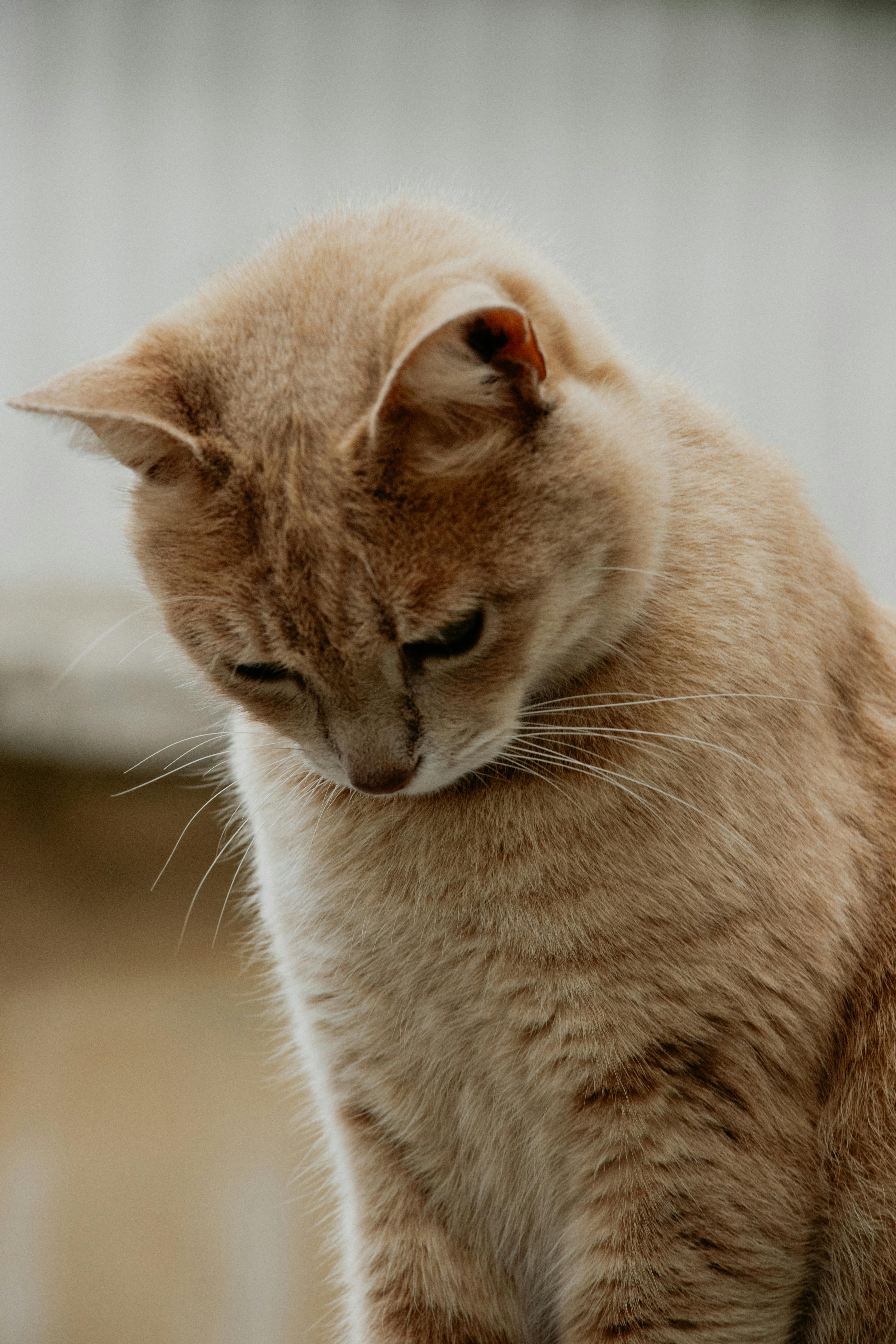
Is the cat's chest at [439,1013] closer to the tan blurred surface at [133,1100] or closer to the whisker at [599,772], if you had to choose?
the whisker at [599,772]

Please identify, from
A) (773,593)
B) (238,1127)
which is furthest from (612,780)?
(238,1127)

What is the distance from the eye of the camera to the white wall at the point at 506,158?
268 cm

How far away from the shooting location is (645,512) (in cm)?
119

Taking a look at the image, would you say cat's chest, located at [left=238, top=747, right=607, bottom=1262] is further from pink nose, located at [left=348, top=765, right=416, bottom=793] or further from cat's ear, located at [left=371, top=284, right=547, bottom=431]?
cat's ear, located at [left=371, top=284, right=547, bottom=431]

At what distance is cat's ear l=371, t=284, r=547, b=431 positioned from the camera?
0.97 meters

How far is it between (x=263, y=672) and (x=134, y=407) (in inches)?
9.8

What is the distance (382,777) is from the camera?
44.6 inches

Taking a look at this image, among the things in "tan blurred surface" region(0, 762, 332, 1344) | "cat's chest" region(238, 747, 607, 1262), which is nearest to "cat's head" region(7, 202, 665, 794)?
"cat's chest" region(238, 747, 607, 1262)

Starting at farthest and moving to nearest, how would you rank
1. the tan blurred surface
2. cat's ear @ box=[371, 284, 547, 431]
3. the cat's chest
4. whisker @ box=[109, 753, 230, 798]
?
the tan blurred surface < whisker @ box=[109, 753, 230, 798] < the cat's chest < cat's ear @ box=[371, 284, 547, 431]

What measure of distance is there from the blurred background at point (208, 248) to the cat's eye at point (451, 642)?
61.0 inches

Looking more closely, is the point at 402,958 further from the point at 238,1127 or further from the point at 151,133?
the point at 151,133

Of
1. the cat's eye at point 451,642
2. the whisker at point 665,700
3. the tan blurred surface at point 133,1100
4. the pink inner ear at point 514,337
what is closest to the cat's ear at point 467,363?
the pink inner ear at point 514,337

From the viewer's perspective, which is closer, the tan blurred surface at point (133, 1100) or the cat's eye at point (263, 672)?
the cat's eye at point (263, 672)

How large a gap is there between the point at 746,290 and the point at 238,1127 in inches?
79.5
